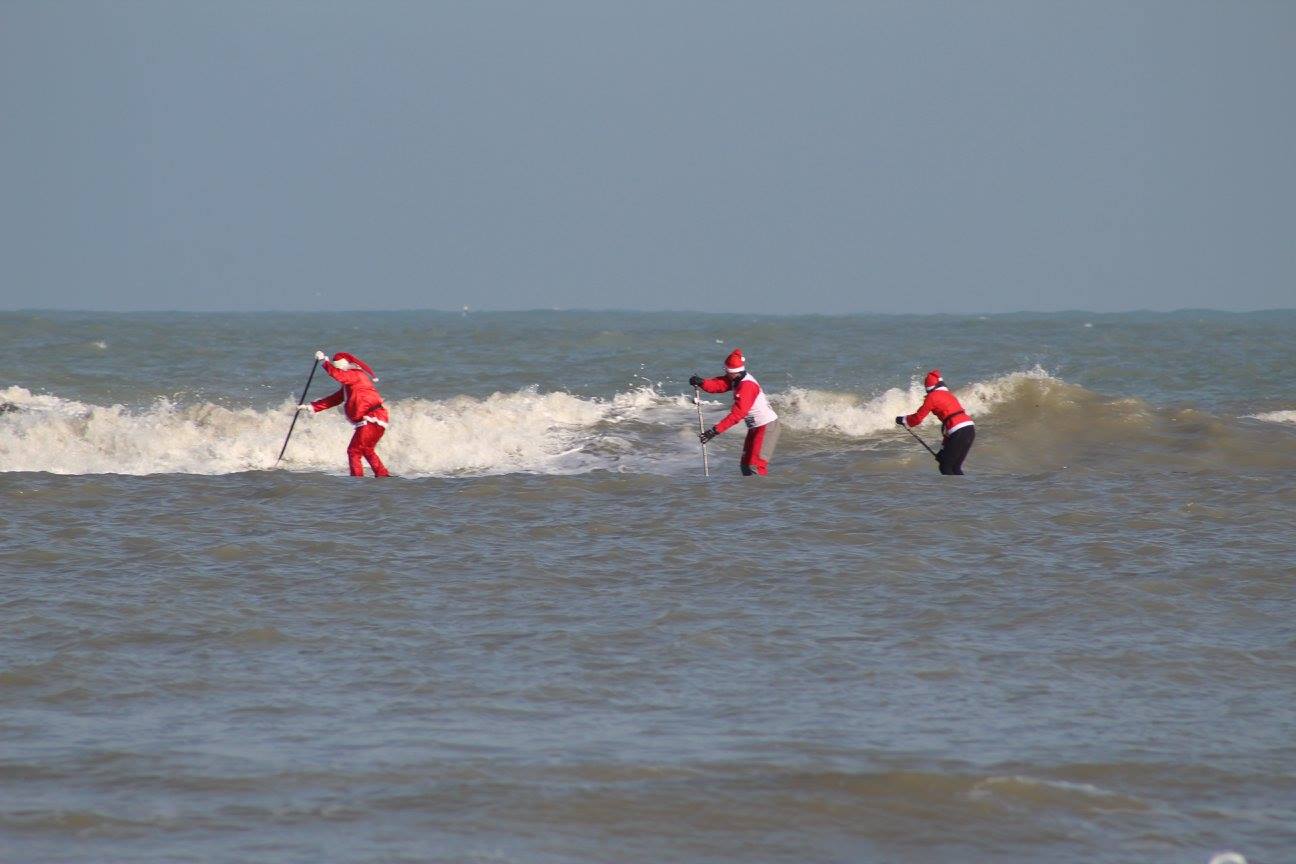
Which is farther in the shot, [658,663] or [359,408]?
[359,408]

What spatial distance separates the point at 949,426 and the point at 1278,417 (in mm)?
8335

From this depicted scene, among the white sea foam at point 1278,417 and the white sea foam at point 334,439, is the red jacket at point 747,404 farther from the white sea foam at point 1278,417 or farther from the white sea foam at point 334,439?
the white sea foam at point 1278,417

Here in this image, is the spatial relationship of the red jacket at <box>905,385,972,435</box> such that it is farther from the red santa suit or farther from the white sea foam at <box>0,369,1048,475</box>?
the red santa suit

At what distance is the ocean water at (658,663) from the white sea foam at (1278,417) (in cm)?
368

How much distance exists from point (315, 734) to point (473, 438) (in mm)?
13105

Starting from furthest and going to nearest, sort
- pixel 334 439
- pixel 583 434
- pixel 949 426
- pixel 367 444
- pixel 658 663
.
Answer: pixel 583 434, pixel 334 439, pixel 949 426, pixel 367 444, pixel 658 663

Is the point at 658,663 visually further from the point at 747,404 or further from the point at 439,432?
the point at 439,432

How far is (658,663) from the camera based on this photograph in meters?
7.97

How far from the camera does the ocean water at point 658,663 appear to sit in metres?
5.79

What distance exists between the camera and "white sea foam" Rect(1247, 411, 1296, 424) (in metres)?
21.0

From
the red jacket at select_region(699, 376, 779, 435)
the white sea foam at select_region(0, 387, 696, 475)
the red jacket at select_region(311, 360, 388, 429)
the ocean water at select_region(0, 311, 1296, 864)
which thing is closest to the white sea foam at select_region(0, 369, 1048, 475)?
the white sea foam at select_region(0, 387, 696, 475)

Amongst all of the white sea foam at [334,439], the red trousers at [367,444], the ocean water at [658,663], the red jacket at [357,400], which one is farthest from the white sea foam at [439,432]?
the red jacket at [357,400]

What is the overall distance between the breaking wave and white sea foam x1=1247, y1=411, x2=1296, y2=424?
0.07 meters

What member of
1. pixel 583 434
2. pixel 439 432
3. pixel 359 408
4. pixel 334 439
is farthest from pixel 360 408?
pixel 583 434
